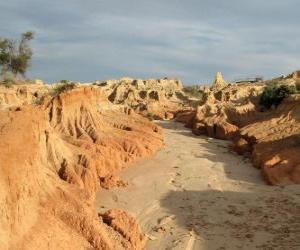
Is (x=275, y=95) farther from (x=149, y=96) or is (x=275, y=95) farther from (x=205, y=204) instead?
(x=149, y=96)

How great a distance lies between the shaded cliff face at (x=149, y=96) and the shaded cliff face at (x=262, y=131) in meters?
5.36

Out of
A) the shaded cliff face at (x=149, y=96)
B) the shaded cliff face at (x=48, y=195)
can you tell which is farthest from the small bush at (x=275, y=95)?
the shaded cliff face at (x=48, y=195)

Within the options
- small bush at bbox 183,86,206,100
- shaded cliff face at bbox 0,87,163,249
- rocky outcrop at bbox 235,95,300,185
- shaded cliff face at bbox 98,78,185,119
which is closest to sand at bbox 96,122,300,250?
rocky outcrop at bbox 235,95,300,185

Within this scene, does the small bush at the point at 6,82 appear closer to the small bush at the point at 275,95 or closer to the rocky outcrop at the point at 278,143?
the small bush at the point at 275,95

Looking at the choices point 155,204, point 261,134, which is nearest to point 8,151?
point 155,204

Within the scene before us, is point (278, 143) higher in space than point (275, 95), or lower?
lower

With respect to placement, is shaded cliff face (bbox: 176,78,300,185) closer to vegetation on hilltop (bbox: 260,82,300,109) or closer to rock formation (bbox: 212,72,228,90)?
vegetation on hilltop (bbox: 260,82,300,109)

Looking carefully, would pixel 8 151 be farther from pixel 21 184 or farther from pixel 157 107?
pixel 157 107

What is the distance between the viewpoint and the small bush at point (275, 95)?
30.0m

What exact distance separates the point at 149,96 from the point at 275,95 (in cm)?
1762

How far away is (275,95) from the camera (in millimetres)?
30578

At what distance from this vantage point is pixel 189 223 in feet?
43.9

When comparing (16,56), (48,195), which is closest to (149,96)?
(16,56)

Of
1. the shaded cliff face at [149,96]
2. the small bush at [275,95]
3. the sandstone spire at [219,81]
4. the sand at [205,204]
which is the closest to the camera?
the sand at [205,204]
